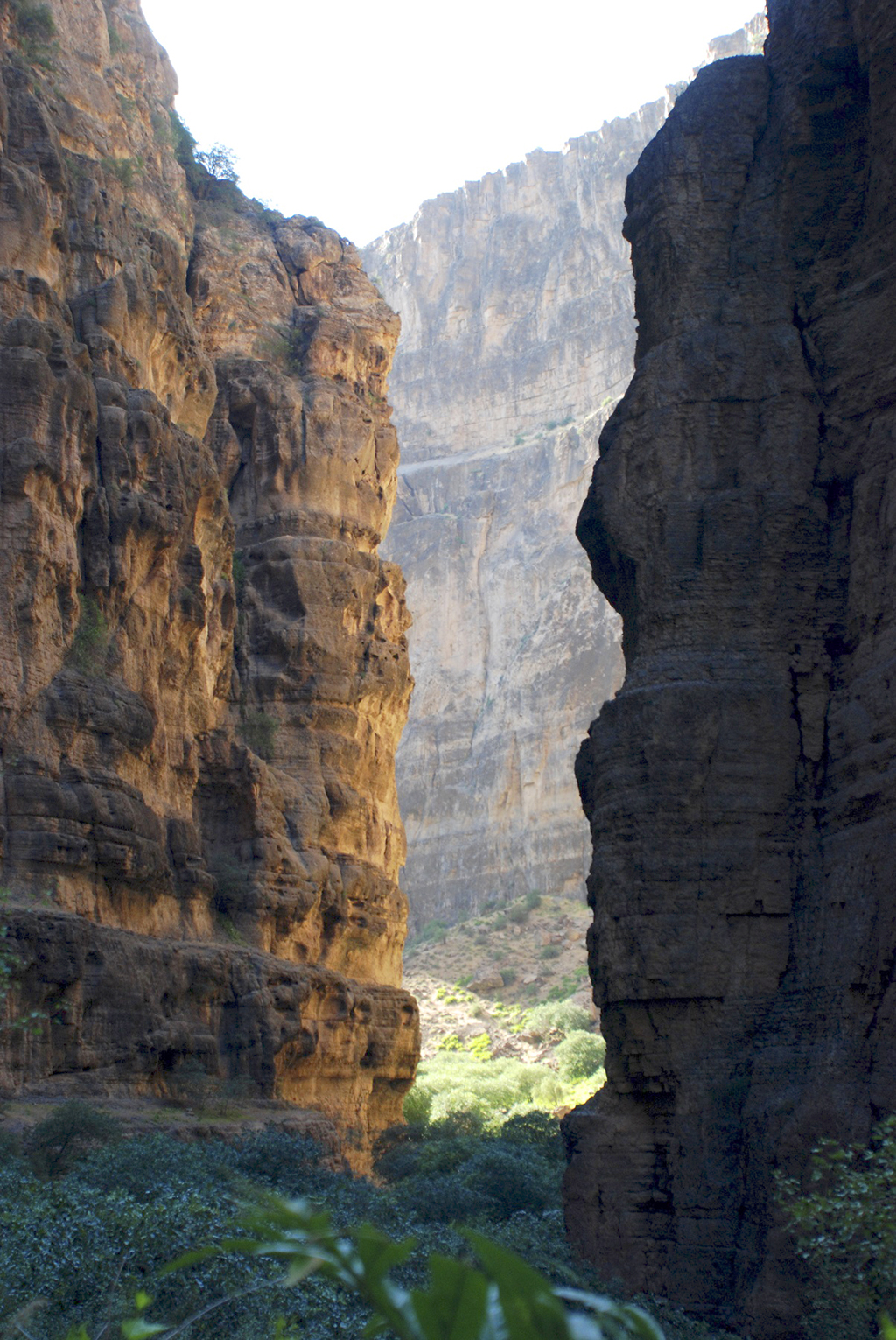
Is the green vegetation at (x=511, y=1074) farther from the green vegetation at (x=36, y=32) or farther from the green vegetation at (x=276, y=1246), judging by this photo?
the green vegetation at (x=36, y=32)

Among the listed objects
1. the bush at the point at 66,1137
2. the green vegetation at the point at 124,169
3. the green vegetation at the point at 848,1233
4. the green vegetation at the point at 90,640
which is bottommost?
the green vegetation at the point at 848,1233

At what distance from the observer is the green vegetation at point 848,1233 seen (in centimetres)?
1038

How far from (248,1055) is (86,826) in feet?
23.0

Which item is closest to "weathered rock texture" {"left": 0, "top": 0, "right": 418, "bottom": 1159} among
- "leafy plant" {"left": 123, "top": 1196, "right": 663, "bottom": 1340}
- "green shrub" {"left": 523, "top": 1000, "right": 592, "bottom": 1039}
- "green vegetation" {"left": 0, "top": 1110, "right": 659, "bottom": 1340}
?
"green vegetation" {"left": 0, "top": 1110, "right": 659, "bottom": 1340}

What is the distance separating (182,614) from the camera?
27281 millimetres

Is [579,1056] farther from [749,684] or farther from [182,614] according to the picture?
[749,684]

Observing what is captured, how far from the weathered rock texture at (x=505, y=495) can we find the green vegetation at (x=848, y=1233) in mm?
70972

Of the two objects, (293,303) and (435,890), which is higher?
(293,303)

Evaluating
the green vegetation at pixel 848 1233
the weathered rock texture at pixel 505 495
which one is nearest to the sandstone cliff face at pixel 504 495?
the weathered rock texture at pixel 505 495

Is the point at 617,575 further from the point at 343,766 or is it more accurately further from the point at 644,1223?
the point at 343,766

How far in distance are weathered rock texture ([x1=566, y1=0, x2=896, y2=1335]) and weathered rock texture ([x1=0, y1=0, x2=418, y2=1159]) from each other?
31.4ft

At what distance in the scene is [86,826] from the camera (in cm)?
2177

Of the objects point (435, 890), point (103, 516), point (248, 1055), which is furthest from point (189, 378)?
point (435, 890)

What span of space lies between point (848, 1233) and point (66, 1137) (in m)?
11.2
